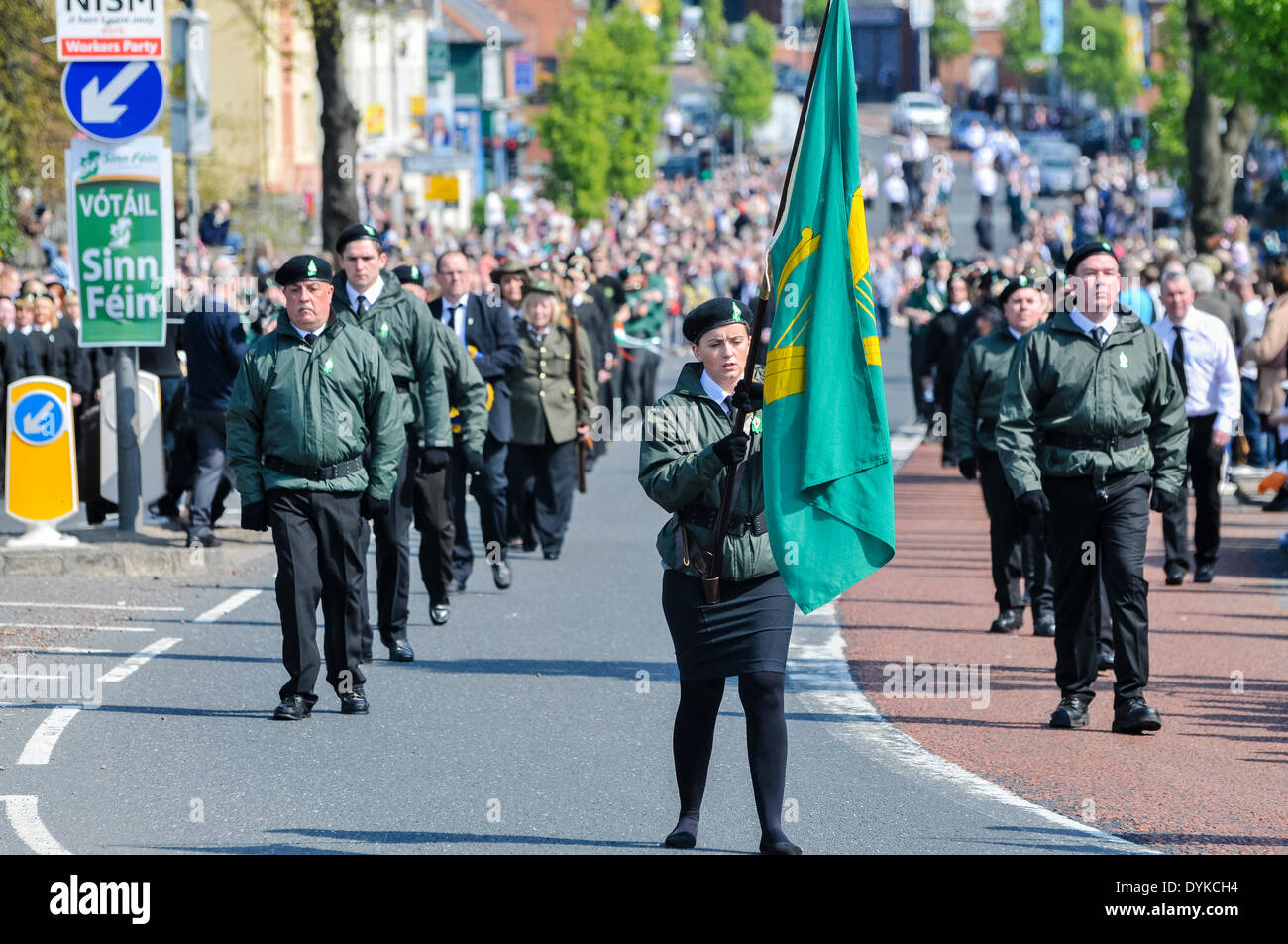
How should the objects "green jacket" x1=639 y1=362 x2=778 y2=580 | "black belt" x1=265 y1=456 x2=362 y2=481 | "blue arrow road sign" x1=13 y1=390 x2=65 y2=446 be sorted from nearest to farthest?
1. "green jacket" x1=639 y1=362 x2=778 y2=580
2. "black belt" x1=265 y1=456 x2=362 y2=481
3. "blue arrow road sign" x1=13 y1=390 x2=65 y2=446

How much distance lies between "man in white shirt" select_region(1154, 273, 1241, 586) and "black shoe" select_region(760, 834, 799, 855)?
6795 millimetres

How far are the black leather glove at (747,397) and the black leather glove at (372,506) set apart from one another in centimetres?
298

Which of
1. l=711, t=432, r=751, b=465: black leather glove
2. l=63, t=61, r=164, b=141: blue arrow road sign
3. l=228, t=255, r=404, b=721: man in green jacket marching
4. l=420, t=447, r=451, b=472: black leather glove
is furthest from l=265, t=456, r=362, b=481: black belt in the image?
l=63, t=61, r=164, b=141: blue arrow road sign

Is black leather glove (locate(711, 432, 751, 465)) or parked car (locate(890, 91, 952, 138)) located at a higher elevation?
parked car (locate(890, 91, 952, 138))

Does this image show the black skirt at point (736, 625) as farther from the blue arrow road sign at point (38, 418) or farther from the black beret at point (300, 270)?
the blue arrow road sign at point (38, 418)

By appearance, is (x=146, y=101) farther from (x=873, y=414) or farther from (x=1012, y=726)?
(x=873, y=414)

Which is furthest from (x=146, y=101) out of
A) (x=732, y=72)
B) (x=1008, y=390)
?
(x=732, y=72)

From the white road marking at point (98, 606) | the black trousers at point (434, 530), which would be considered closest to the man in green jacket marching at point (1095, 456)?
the black trousers at point (434, 530)

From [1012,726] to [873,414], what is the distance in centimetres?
313

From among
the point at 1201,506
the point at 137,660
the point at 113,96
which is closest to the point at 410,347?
the point at 137,660

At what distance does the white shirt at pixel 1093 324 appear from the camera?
30.5 ft

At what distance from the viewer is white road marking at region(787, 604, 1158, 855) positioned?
7.94 metres

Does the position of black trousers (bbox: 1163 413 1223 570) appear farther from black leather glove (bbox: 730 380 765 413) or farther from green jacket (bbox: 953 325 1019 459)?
black leather glove (bbox: 730 380 765 413)

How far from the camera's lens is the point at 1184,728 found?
31.1ft
